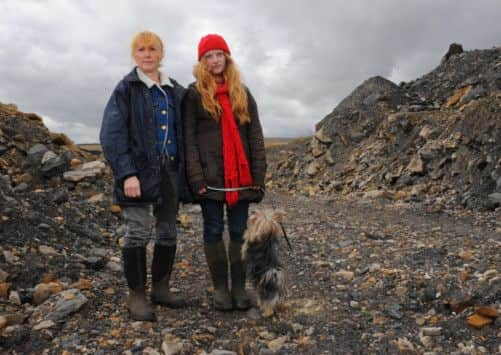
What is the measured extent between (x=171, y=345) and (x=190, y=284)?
1864mm

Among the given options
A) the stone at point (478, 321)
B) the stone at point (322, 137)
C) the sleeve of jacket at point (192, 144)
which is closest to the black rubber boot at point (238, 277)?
the sleeve of jacket at point (192, 144)

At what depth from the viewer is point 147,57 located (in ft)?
13.5

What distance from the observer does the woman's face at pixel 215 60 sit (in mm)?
4141

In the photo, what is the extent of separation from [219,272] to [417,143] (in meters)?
11.9

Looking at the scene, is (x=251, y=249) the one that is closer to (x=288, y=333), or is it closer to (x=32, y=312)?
(x=288, y=333)

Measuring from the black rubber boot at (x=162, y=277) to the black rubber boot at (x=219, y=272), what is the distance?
15.3 inches

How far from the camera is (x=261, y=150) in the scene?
4375 millimetres

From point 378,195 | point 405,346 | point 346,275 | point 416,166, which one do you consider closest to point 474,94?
point 416,166

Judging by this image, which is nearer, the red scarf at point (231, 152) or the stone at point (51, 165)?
the red scarf at point (231, 152)

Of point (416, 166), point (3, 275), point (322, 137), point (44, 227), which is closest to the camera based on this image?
point (3, 275)

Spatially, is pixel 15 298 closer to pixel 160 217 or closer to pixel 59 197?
pixel 160 217

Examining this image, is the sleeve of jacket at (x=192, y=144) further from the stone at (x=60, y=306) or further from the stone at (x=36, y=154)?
the stone at (x=36, y=154)

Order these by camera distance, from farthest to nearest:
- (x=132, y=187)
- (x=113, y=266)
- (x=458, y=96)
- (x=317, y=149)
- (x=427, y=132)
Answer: (x=317, y=149)
(x=458, y=96)
(x=427, y=132)
(x=113, y=266)
(x=132, y=187)

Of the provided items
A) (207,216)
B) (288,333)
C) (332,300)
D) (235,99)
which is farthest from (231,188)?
(332,300)
